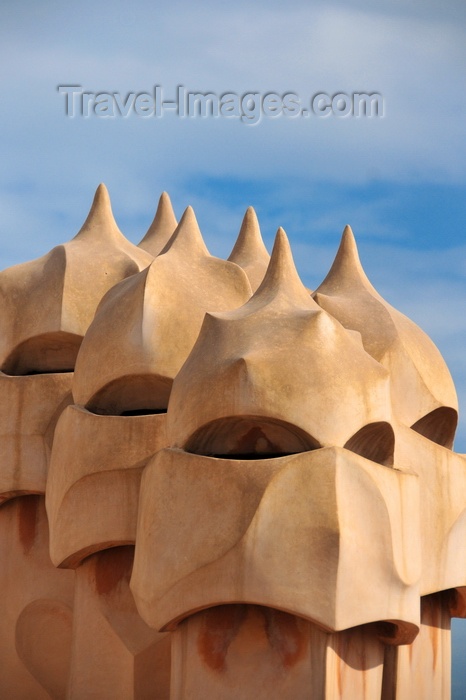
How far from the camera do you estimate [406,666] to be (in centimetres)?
1220

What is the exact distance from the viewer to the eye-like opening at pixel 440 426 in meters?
13.8

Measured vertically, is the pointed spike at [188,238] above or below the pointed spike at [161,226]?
below

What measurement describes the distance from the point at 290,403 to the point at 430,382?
3.16 meters

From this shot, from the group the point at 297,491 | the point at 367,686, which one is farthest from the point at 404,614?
the point at 297,491

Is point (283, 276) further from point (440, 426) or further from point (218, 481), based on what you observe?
point (440, 426)

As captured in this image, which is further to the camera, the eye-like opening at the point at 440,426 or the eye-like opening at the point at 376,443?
the eye-like opening at the point at 440,426

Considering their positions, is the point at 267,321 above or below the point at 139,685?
above

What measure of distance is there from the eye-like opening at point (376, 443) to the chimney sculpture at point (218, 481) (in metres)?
0.02

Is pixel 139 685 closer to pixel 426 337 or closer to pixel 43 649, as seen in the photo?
pixel 43 649

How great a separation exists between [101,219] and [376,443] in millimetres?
4947

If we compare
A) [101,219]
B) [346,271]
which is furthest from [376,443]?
[101,219]

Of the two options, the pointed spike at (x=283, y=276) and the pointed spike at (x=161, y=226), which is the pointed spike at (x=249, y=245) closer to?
the pointed spike at (x=161, y=226)

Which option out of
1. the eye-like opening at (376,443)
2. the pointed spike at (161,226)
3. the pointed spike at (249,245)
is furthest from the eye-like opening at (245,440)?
the pointed spike at (161,226)

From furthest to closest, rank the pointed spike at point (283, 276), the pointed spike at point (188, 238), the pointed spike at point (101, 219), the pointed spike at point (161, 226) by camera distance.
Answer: the pointed spike at point (161, 226)
the pointed spike at point (101, 219)
the pointed spike at point (188, 238)
the pointed spike at point (283, 276)
